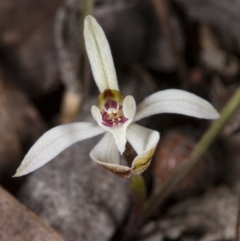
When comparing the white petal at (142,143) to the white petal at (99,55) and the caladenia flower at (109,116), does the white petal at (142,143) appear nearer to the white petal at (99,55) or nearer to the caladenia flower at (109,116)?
the caladenia flower at (109,116)

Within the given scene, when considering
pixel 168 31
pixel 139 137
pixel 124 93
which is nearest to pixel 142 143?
pixel 139 137

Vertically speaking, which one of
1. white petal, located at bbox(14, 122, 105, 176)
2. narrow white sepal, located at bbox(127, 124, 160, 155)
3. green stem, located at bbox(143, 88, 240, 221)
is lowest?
green stem, located at bbox(143, 88, 240, 221)

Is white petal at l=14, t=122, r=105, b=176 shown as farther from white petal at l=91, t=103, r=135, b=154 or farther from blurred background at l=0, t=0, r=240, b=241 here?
Result: blurred background at l=0, t=0, r=240, b=241

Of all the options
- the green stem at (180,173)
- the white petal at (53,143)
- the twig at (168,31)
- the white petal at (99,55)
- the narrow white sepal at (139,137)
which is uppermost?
the white petal at (99,55)

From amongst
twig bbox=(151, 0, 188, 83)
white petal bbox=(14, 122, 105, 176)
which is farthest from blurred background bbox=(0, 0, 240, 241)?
white petal bbox=(14, 122, 105, 176)

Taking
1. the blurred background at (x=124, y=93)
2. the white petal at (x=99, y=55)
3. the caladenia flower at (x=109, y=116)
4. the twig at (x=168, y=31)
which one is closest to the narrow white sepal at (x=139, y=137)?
the caladenia flower at (x=109, y=116)
